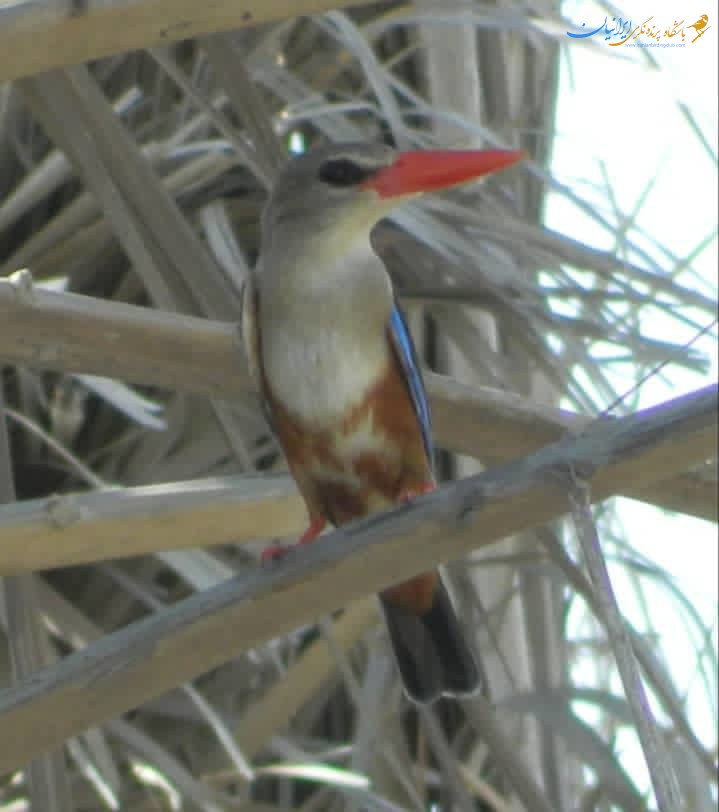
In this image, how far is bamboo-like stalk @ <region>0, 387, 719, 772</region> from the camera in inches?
45.4

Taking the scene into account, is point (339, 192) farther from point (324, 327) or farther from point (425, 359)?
point (425, 359)

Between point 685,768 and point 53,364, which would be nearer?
point 53,364

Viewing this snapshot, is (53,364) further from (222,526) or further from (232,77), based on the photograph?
(232,77)

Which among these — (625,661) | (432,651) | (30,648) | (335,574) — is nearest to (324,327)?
(432,651)

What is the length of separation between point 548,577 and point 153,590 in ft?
2.12

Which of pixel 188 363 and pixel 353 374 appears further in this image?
pixel 353 374

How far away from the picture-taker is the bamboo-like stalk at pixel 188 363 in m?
1.48

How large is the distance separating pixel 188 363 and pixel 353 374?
697mm

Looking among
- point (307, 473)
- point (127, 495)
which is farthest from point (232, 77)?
point (307, 473)

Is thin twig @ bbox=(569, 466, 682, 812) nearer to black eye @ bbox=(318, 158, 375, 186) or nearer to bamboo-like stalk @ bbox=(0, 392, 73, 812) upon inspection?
bamboo-like stalk @ bbox=(0, 392, 73, 812)

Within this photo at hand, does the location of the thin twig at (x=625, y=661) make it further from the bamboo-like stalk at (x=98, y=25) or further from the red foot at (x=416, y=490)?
the red foot at (x=416, y=490)

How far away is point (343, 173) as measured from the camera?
2.37 metres

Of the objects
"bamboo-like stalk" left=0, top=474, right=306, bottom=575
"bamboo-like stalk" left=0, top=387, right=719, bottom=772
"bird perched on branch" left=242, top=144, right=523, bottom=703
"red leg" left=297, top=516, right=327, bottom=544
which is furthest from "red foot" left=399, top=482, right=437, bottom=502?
"bamboo-like stalk" left=0, top=387, right=719, bottom=772

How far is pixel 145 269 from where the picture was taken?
178 cm
